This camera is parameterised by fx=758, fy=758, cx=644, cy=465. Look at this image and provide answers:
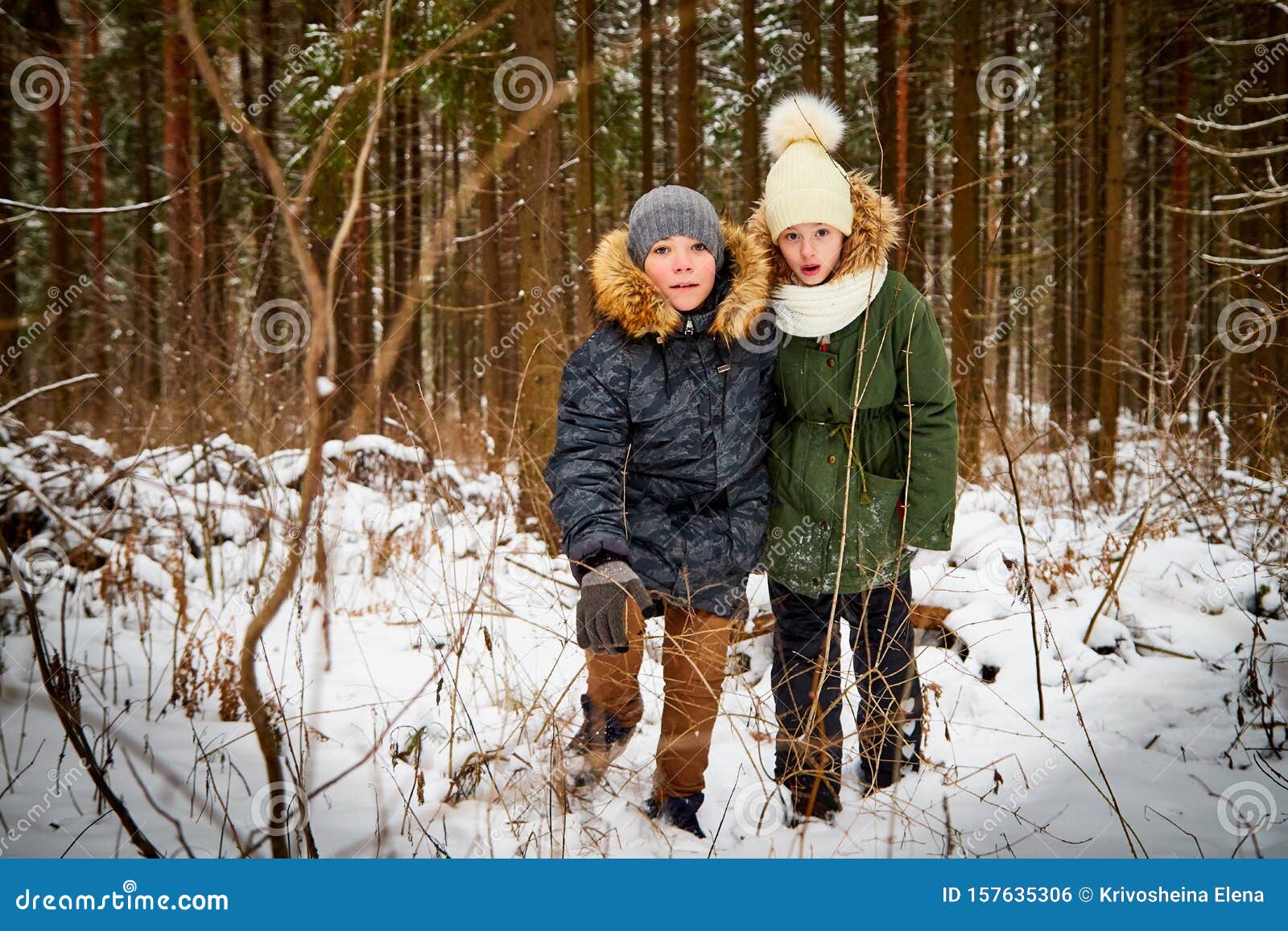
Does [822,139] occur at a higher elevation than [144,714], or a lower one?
higher

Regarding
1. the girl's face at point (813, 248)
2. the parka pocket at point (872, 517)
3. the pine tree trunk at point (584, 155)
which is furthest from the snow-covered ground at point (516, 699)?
the pine tree trunk at point (584, 155)

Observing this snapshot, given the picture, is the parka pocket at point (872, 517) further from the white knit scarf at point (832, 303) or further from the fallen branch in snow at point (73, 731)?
the fallen branch in snow at point (73, 731)

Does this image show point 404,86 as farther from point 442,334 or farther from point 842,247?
point 442,334

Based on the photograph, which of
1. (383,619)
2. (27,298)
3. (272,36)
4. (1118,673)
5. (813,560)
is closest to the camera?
(813,560)

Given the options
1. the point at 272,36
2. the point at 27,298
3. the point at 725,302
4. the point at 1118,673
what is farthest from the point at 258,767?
the point at 27,298

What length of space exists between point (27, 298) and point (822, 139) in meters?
20.5

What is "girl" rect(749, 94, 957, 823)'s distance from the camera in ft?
7.21

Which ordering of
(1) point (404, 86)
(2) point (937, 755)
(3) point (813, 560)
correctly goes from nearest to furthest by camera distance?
(3) point (813, 560) < (2) point (937, 755) < (1) point (404, 86)

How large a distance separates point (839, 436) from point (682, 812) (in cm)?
121

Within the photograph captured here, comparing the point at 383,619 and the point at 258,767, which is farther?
the point at 383,619

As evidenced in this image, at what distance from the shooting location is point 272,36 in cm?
1003

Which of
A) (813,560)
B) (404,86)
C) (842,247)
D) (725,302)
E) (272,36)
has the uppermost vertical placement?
(272,36)

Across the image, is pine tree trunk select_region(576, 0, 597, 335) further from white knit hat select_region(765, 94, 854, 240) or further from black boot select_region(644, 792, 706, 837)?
black boot select_region(644, 792, 706, 837)

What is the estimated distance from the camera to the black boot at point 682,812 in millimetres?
2240
